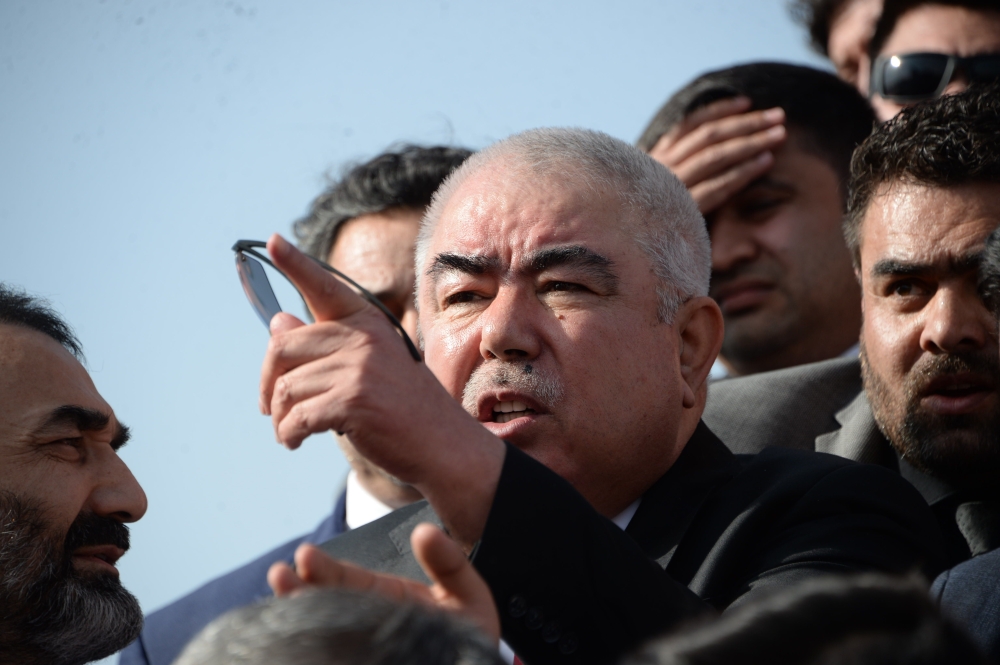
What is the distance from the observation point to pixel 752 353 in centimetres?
447

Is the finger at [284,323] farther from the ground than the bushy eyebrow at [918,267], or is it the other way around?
the finger at [284,323]

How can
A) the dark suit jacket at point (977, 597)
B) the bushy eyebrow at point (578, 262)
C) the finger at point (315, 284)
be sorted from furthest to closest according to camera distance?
the bushy eyebrow at point (578, 262) < the dark suit jacket at point (977, 597) < the finger at point (315, 284)

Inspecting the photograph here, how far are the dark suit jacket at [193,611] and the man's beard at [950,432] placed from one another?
2.14m

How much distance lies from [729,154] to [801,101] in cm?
44

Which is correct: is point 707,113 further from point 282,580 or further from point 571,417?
point 282,580

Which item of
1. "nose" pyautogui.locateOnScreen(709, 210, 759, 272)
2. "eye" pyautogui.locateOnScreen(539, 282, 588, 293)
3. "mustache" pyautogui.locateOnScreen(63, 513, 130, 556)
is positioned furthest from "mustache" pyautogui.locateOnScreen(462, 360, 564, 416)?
"nose" pyautogui.locateOnScreen(709, 210, 759, 272)

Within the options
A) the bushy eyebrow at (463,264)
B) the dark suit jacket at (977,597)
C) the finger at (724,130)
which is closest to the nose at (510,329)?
the bushy eyebrow at (463,264)

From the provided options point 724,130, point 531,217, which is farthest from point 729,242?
point 531,217

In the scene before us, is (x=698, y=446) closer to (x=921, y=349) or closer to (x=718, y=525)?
(x=718, y=525)

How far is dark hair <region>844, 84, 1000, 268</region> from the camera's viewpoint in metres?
3.28

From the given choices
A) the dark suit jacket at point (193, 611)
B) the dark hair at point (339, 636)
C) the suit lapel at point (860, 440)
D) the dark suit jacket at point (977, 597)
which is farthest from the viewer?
the dark suit jacket at point (193, 611)

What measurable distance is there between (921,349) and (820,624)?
7.60ft

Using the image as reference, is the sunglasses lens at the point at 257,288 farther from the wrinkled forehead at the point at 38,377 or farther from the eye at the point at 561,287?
the wrinkled forehead at the point at 38,377

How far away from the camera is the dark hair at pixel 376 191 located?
16.6ft
